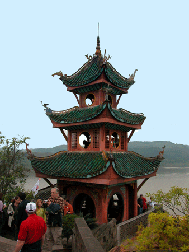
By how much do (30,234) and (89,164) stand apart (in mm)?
7392

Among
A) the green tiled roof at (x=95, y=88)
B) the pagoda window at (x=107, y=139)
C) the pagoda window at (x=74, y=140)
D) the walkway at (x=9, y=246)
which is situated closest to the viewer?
the walkway at (x=9, y=246)

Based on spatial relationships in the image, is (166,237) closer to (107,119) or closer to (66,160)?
(107,119)

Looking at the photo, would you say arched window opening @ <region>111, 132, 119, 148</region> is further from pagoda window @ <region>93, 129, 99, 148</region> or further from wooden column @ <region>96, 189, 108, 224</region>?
wooden column @ <region>96, 189, 108, 224</region>

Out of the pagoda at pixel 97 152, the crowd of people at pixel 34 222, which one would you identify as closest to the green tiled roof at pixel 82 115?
the pagoda at pixel 97 152

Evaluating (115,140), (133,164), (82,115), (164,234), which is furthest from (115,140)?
(164,234)

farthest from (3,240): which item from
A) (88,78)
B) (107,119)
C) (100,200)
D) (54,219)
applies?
(88,78)

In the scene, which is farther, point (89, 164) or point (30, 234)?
point (89, 164)

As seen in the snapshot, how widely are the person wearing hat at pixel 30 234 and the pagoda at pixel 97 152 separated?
587 cm

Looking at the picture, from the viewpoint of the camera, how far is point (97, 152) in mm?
12188

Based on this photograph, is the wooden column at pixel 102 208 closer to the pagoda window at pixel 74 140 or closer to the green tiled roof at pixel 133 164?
the green tiled roof at pixel 133 164

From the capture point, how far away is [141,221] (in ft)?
37.7

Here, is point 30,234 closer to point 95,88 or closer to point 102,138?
point 102,138

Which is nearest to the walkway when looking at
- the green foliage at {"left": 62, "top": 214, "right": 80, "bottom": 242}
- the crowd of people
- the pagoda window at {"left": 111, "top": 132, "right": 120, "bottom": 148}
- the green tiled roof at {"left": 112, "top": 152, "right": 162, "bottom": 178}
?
the crowd of people

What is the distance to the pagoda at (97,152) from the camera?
1090cm
